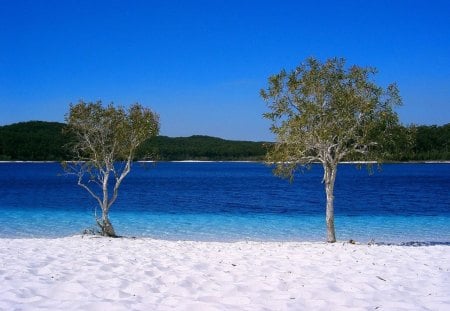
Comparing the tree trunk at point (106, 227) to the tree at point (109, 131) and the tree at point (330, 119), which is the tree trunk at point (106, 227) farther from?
the tree at point (330, 119)

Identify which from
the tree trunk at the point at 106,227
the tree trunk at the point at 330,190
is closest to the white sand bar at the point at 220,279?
the tree trunk at the point at 330,190

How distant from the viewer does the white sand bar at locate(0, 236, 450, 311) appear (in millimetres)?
8766

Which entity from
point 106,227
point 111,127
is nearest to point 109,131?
point 111,127

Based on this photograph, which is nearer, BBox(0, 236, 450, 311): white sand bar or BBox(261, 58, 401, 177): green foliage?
BBox(0, 236, 450, 311): white sand bar

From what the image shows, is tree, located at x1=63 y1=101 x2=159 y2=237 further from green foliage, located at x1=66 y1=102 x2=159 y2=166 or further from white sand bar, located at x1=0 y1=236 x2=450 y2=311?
white sand bar, located at x1=0 y1=236 x2=450 y2=311

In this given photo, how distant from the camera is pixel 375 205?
44312 mm

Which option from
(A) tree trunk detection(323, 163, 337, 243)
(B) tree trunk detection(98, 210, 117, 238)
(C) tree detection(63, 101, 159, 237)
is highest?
(C) tree detection(63, 101, 159, 237)

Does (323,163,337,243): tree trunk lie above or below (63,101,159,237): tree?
below

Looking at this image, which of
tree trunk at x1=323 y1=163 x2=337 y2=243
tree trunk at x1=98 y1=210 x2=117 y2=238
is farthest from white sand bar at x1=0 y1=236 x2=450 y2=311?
tree trunk at x1=98 y1=210 x2=117 y2=238

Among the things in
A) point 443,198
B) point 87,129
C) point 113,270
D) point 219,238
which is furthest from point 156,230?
point 443,198

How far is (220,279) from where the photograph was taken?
10.9m

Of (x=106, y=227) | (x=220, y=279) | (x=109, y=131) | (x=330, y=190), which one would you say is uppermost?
(x=109, y=131)

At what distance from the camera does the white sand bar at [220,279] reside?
8.77 metres

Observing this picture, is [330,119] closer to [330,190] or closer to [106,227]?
[330,190]
